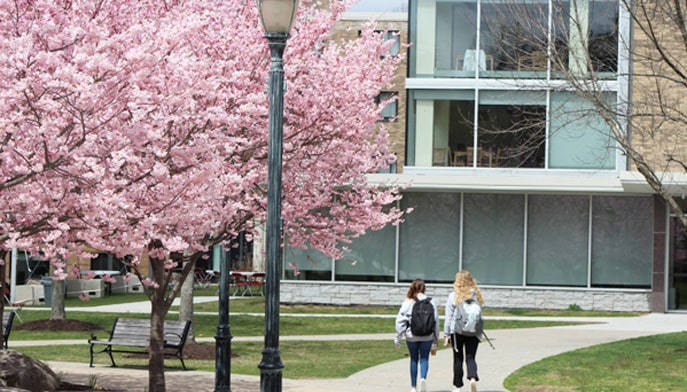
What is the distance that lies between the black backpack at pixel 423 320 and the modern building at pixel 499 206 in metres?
17.5

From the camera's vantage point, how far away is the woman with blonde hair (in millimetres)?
14430

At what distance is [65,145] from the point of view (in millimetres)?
9602

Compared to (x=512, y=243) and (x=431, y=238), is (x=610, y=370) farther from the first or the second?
(x=431, y=238)

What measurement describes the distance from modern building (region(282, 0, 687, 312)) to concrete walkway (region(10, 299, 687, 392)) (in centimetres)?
588

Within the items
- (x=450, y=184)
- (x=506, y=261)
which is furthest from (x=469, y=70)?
(x=506, y=261)

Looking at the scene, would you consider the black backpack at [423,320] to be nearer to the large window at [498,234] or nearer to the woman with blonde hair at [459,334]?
the woman with blonde hair at [459,334]

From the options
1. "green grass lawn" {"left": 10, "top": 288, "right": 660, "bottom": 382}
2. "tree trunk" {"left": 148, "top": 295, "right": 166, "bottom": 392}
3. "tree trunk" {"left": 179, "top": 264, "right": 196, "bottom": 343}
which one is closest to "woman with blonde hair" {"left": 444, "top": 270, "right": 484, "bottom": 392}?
"green grass lawn" {"left": 10, "top": 288, "right": 660, "bottom": 382}

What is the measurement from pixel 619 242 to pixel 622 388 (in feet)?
58.6

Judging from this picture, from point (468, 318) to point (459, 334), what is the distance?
1.09ft

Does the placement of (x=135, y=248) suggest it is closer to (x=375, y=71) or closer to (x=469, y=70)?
(x=375, y=71)

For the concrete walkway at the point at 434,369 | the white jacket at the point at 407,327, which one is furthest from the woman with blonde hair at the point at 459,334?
the concrete walkway at the point at 434,369

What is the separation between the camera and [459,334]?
14672 mm

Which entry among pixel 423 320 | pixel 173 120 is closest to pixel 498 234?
pixel 423 320

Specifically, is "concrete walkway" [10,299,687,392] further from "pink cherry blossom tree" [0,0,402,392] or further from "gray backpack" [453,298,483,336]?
"pink cherry blossom tree" [0,0,402,392]
